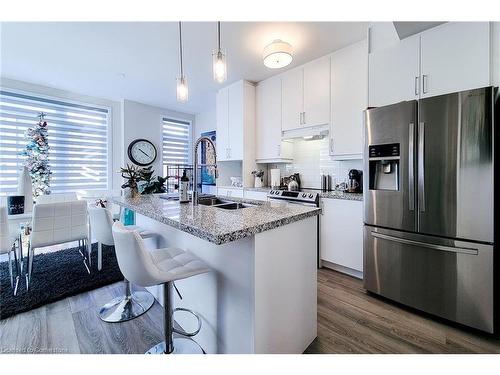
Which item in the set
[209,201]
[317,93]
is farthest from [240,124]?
[209,201]

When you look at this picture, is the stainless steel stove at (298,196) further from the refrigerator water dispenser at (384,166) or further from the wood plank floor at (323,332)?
the wood plank floor at (323,332)

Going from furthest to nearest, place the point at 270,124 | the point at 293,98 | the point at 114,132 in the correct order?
1. the point at 114,132
2. the point at 270,124
3. the point at 293,98

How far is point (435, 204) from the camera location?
1.76 meters

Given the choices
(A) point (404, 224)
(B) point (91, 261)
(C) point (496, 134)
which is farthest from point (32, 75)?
(C) point (496, 134)

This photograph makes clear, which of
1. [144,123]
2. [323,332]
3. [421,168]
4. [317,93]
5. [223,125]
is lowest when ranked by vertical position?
[323,332]

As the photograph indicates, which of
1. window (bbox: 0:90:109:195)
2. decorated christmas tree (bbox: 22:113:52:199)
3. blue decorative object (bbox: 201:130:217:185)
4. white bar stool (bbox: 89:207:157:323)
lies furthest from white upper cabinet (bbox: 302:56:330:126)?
decorated christmas tree (bbox: 22:113:52:199)

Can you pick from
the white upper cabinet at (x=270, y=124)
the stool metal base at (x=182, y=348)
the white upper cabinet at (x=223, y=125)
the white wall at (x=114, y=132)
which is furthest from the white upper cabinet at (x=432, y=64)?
the white wall at (x=114, y=132)

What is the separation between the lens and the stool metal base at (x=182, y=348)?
1.43 metres

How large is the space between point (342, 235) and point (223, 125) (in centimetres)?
259

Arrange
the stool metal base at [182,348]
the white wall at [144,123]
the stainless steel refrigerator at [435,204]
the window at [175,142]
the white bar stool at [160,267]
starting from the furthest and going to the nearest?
1. the window at [175,142]
2. the white wall at [144,123]
3. the stainless steel refrigerator at [435,204]
4. the stool metal base at [182,348]
5. the white bar stool at [160,267]

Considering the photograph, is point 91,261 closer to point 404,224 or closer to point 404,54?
point 404,224

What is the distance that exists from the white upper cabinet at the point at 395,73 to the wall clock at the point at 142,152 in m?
4.23

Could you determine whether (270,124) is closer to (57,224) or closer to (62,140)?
(57,224)

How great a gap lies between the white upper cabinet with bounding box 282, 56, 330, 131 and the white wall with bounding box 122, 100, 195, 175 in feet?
9.89
